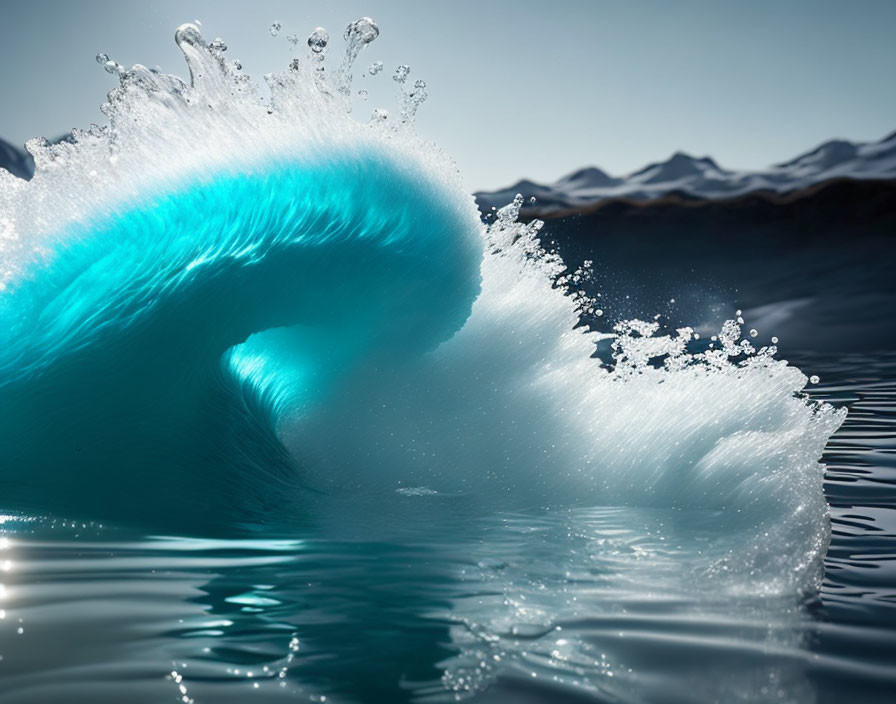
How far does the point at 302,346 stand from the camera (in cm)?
431

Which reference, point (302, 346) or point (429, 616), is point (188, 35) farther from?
point (429, 616)

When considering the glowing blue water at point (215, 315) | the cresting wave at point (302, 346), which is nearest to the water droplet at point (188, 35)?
the cresting wave at point (302, 346)

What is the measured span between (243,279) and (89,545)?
155 cm

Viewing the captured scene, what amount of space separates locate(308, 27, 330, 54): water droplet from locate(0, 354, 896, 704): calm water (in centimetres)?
210

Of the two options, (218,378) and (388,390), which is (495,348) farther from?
(218,378)

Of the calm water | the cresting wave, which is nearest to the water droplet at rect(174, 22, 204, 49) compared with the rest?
the cresting wave

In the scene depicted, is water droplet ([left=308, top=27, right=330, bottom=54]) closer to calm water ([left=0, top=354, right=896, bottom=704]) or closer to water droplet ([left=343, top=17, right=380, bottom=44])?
water droplet ([left=343, top=17, right=380, bottom=44])

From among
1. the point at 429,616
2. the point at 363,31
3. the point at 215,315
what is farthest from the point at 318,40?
the point at 429,616

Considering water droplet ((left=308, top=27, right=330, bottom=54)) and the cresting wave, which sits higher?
water droplet ((left=308, top=27, right=330, bottom=54))

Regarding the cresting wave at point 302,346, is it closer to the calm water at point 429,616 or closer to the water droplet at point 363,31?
the water droplet at point 363,31

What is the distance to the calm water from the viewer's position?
184 cm

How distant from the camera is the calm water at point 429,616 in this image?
1.84m

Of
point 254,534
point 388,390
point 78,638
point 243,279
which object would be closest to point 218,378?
point 243,279

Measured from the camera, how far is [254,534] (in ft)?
10.2
